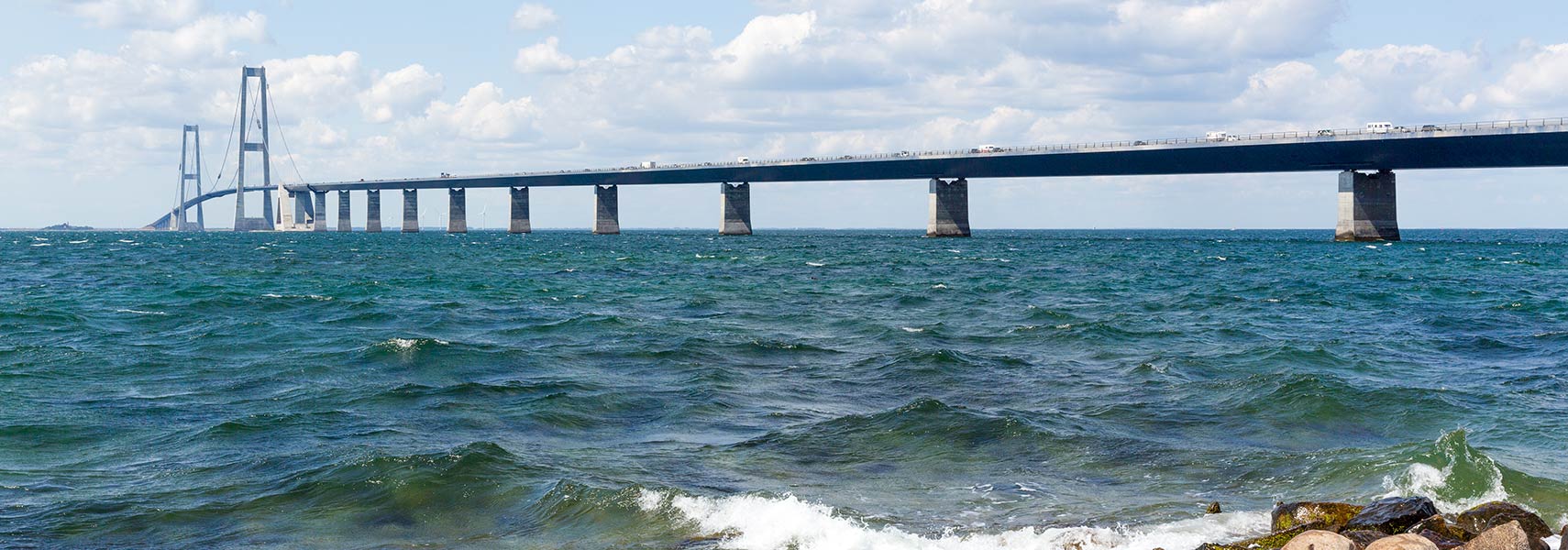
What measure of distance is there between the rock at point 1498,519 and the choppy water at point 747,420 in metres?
2.29

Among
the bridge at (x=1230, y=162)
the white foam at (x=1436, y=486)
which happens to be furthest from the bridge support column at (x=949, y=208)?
the white foam at (x=1436, y=486)

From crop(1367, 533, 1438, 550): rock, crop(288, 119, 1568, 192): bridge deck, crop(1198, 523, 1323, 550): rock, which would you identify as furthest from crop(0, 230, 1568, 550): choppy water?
crop(288, 119, 1568, 192): bridge deck

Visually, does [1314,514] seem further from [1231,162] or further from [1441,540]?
[1231,162]

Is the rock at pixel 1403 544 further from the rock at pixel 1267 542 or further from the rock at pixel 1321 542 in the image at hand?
the rock at pixel 1267 542

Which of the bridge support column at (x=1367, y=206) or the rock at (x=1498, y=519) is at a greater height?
the bridge support column at (x=1367, y=206)

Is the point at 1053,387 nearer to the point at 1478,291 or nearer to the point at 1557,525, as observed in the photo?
the point at 1557,525

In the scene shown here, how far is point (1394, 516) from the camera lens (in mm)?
11852

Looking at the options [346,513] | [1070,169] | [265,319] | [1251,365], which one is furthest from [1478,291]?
[1070,169]

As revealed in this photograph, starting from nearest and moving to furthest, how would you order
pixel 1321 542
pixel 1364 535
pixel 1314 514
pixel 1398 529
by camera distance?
pixel 1321 542, pixel 1364 535, pixel 1398 529, pixel 1314 514

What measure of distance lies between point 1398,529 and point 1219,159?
123 meters

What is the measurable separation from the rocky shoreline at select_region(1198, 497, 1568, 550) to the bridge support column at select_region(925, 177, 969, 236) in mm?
148408

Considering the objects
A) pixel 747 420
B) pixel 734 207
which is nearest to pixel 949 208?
pixel 734 207

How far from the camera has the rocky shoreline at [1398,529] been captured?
34.0ft

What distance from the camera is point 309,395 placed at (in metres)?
23.1
